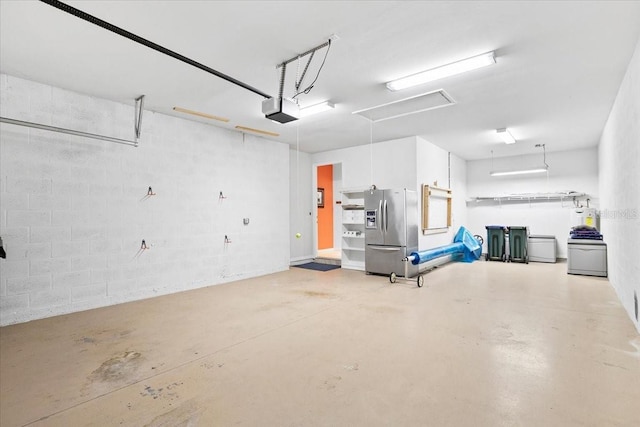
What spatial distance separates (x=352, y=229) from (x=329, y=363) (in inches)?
197

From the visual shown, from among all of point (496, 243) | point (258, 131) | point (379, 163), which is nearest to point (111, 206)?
point (258, 131)

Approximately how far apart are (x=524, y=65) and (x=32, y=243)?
20.3 feet

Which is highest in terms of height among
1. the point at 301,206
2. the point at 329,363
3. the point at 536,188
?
the point at 536,188

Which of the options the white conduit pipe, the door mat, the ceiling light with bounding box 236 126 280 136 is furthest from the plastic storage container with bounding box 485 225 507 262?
the white conduit pipe

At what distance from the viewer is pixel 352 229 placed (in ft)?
24.8

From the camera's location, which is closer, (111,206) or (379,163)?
(111,206)

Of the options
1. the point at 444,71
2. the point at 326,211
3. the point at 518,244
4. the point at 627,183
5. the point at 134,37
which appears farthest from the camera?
the point at 326,211

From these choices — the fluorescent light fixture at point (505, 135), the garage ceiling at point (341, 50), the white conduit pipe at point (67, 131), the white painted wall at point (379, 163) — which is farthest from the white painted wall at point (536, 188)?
the white conduit pipe at point (67, 131)

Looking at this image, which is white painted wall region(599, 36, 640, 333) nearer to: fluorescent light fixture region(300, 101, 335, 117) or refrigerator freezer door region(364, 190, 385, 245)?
fluorescent light fixture region(300, 101, 335, 117)

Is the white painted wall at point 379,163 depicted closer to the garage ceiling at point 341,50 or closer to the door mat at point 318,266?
the garage ceiling at point 341,50

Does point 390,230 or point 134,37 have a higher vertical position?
point 134,37

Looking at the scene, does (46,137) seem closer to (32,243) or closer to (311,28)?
(32,243)

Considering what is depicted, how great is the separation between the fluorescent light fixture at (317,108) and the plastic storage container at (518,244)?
247 inches

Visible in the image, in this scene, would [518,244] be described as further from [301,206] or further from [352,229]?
[301,206]
